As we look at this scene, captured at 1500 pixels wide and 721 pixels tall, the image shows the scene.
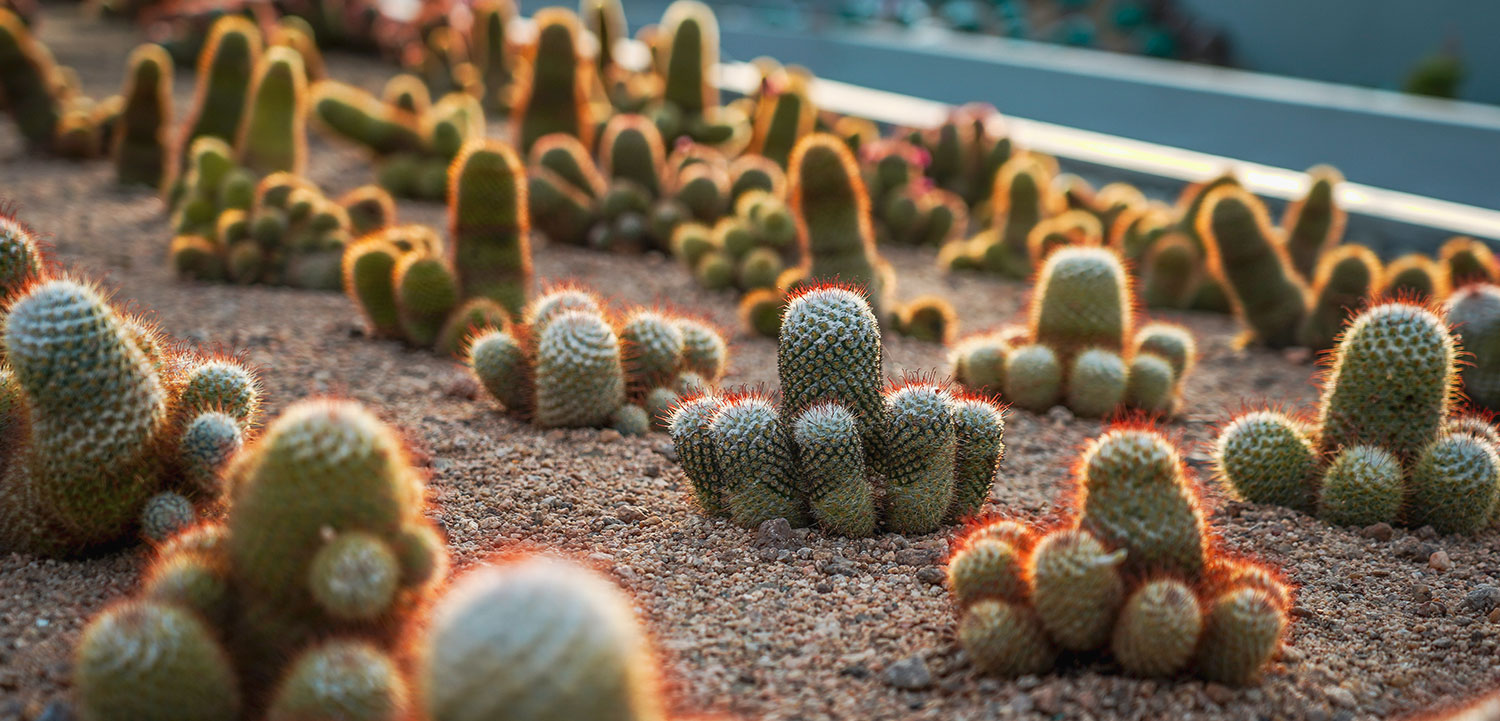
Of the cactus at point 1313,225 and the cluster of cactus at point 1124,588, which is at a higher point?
the cactus at point 1313,225

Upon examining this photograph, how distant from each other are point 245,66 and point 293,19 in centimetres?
450

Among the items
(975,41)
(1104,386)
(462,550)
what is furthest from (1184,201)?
(975,41)

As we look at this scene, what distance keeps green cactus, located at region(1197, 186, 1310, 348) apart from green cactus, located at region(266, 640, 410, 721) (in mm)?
4588

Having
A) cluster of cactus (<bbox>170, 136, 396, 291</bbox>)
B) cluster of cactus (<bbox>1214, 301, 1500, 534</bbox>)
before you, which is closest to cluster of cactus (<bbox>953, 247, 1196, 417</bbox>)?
cluster of cactus (<bbox>1214, 301, 1500, 534</bbox>)

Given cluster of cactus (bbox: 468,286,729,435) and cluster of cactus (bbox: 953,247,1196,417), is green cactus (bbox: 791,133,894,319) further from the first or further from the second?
cluster of cactus (bbox: 468,286,729,435)

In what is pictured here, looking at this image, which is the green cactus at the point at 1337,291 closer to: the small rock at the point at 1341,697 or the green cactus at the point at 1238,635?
the small rock at the point at 1341,697

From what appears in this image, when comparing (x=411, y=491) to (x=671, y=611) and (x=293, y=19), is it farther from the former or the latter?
(x=293, y=19)

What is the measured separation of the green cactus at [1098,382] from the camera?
4.56m

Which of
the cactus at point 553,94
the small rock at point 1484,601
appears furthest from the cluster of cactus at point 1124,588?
the cactus at point 553,94

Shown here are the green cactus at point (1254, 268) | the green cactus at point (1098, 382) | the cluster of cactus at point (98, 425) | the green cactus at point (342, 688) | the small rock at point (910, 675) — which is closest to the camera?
the green cactus at point (342, 688)

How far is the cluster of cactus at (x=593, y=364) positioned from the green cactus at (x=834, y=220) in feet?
4.29

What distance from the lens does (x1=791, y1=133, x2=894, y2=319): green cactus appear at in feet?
17.7

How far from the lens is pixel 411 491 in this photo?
2.46 meters

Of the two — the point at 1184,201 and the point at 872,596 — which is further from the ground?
the point at 1184,201
